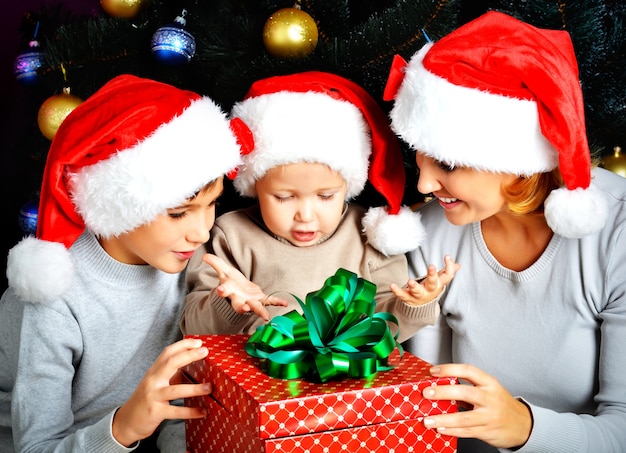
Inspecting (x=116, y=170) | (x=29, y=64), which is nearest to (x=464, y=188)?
(x=116, y=170)

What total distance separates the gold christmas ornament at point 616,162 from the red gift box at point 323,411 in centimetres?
86

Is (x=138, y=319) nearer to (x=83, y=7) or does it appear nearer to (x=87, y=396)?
(x=87, y=396)

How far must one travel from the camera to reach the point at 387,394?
94cm

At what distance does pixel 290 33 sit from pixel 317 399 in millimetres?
789

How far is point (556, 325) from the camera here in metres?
1.33

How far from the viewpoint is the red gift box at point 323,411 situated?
2.97 ft

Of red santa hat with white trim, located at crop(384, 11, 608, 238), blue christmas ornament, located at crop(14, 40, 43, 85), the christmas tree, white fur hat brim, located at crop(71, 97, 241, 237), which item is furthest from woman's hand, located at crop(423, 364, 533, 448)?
blue christmas ornament, located at crop(14, 40, 43, 85)

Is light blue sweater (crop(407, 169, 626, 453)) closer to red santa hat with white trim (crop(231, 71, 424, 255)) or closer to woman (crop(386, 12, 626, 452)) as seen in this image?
woman (crop(386, 12, 626, 452))

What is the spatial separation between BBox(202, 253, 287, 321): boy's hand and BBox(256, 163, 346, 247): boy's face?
0.15 metres

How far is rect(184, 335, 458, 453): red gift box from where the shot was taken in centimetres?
91

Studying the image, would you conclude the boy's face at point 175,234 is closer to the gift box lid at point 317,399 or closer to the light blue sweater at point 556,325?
the gift box lid at point 317,399

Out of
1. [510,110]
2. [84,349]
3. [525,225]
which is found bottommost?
[84,349]

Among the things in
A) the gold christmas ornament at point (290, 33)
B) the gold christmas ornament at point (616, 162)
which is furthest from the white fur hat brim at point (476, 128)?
the gold christmas ornament at point (616, 162)

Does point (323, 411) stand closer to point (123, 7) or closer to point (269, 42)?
point (269, 42)
